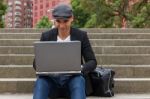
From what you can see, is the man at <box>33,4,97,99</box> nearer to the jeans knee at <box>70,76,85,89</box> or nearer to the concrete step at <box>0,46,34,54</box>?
the jeans knee at <box>70,76,85,89</box>

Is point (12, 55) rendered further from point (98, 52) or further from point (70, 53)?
point (70, 53)

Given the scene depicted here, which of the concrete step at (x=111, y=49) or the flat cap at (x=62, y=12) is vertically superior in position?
the flat cap at (x=62, y=12)

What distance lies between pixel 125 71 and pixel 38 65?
8.00 ft

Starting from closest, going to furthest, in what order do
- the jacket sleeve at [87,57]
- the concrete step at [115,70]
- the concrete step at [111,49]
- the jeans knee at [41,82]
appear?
the jeans knee at [41,82] < the jacket sleeve at [87,57] < the concrete step at [115,70] < the concrete step at [111,49]

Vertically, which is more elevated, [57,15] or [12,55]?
[57,15]

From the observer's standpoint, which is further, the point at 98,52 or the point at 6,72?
the point at 98,52

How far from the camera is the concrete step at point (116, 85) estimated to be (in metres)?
7.31

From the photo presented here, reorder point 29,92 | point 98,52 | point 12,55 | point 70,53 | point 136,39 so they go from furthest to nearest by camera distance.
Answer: point 136,39
point 98,52
point 12,55
point 29,92
point 70,53

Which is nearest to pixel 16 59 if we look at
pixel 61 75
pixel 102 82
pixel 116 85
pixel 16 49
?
pixel 16 49

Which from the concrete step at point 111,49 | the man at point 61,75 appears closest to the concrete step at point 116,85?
the man at point 61,75

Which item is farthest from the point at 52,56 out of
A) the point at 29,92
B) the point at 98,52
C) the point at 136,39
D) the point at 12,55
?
the point at 136,39

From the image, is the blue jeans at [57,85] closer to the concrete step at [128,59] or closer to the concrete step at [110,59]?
the concrete step at [110,59]

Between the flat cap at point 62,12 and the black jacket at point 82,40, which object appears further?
the black jacket at point 82,40

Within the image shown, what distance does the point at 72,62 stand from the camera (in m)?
5.76
